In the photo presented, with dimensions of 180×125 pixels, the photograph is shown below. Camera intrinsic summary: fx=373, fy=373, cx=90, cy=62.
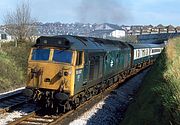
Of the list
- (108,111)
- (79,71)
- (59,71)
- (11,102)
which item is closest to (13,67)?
(11,102)

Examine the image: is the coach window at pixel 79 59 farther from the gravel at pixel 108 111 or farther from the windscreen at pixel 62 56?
the gravel at pixel 108 111

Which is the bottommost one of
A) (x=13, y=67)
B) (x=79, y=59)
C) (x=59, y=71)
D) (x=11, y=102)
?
(x=11, y=102)

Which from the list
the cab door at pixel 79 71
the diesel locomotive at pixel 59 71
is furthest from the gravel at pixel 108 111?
the cab door at pixel 79 71

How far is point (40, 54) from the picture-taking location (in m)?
14.7

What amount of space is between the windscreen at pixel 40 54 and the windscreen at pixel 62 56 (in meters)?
0.33

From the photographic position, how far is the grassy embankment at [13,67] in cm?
2455

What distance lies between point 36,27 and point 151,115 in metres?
31.8

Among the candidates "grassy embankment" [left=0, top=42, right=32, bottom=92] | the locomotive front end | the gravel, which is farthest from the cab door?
"grassy embankment" [left=0, top=42, right=32, bottom=92]

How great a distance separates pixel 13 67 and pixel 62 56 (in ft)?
45.6

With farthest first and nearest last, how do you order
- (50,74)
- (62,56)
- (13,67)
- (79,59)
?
(13,67)
(79,59)
(62,56)
(50,74)

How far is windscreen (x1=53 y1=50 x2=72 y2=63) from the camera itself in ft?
46.8

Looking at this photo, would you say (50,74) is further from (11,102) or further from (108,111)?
(11,102)

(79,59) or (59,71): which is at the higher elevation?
(79,59)

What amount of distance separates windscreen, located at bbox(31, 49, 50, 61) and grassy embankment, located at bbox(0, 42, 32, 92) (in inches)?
349
